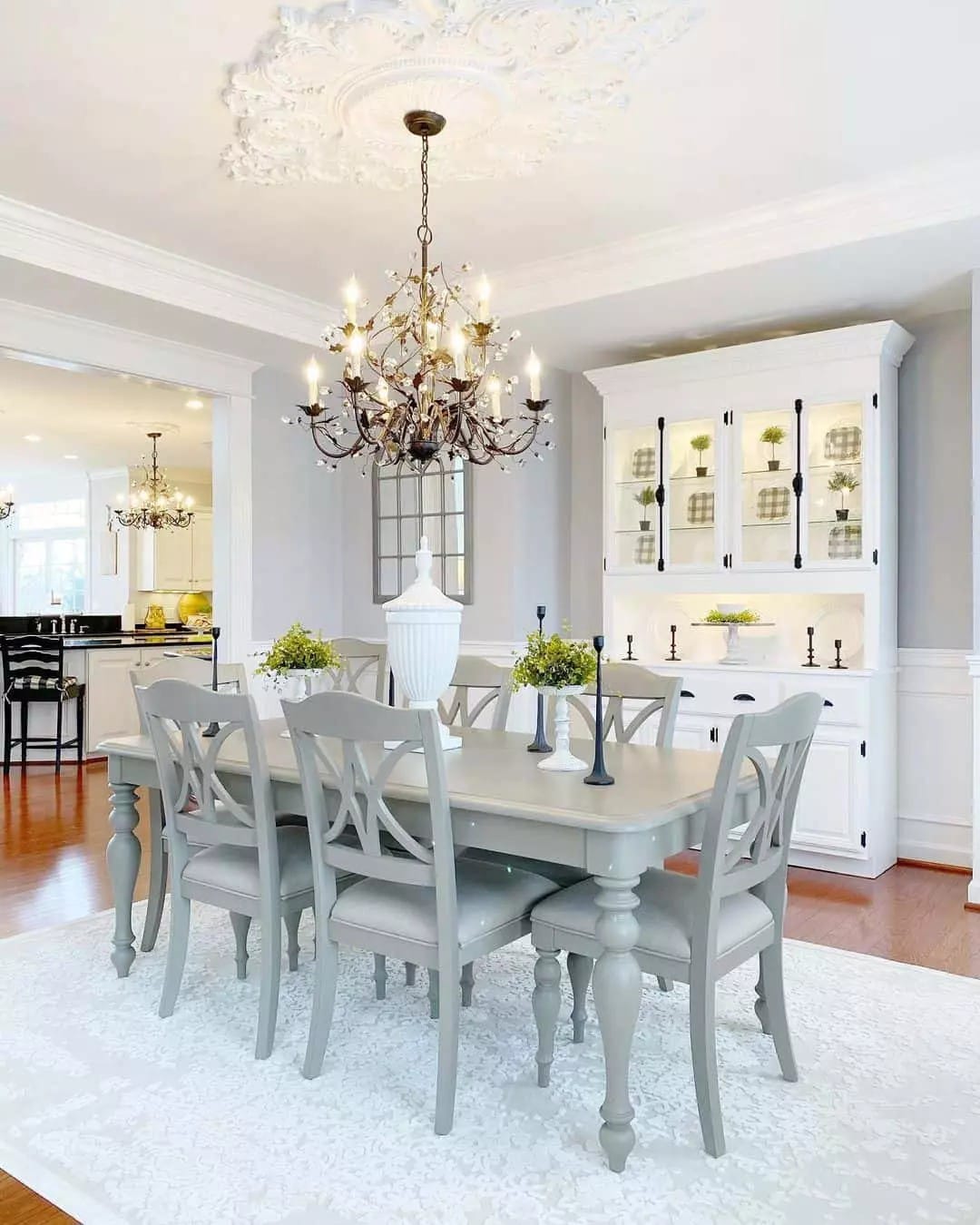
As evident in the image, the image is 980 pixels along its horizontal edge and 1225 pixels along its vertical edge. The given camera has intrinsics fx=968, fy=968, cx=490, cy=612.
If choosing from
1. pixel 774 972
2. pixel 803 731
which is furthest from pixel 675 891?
pixel 803 731

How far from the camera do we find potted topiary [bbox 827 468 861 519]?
4.45 metres

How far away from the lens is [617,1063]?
207 cm

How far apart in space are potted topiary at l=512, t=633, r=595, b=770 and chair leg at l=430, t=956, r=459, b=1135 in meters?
0.66

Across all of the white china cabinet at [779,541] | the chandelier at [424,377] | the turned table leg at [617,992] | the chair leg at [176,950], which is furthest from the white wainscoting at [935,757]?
the chair leg at [176,950]

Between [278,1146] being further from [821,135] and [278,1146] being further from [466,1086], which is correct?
[821,135]

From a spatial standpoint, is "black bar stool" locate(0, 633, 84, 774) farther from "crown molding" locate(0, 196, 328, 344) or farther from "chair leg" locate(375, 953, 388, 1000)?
"chair leg" locate(375, 953, 388, 1000)

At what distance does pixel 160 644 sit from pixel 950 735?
6.08 meters

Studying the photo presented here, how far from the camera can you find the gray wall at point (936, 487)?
4484 mm

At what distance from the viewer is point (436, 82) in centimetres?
286

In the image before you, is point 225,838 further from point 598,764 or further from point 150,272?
point 150,272

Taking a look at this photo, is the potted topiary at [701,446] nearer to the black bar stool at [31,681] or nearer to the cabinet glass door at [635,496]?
the cabinet glass door at [635,496]

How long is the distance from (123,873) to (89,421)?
20.2 feet

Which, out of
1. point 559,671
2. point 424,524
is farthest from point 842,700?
point 424,524

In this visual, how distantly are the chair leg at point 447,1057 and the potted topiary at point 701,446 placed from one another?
10.8ft
